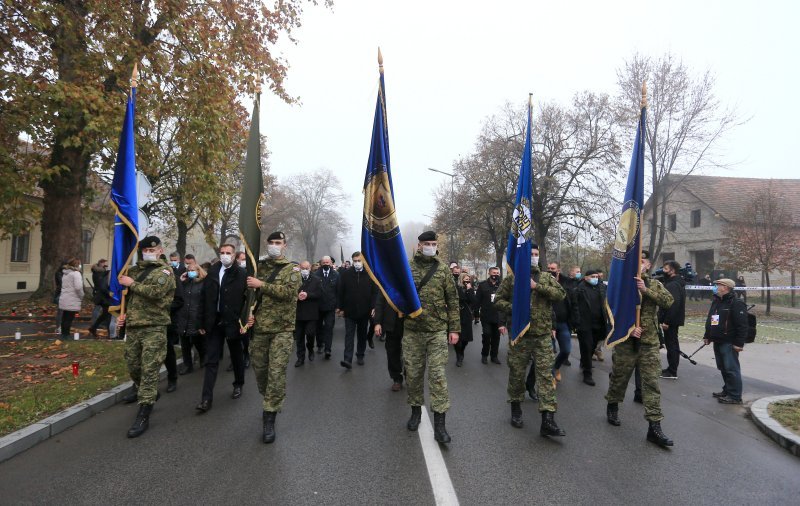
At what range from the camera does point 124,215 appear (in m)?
5.71

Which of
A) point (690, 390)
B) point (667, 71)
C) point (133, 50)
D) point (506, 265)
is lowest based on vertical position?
point (690, 390)

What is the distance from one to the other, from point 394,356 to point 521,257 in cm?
258

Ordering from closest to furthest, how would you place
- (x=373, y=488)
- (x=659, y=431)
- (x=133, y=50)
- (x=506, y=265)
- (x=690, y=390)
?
(x=373, y=488), (x=659, y=431), (x=506, y=265), (x=690, y=390), (x=133, y=50)

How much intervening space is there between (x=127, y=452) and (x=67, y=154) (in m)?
13.4

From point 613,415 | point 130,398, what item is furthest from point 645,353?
point 130,398

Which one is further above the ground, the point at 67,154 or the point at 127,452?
the point at 67,154

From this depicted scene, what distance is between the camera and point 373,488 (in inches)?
139

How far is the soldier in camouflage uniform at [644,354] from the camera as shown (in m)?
4.96

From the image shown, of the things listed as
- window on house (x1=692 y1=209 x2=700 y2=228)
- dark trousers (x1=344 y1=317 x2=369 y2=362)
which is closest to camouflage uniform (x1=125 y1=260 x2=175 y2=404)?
dark trousers (x1=344 y1=317 x2=369 y2=362)

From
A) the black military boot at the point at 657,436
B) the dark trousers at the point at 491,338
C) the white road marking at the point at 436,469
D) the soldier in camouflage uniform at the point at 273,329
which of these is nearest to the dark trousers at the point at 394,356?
the white road marking at the point at 436,469

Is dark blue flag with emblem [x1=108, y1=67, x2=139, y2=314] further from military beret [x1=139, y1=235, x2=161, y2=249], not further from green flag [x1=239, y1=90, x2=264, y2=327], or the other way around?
green flag [x1=239, y1=90, x2=264, y2=327]

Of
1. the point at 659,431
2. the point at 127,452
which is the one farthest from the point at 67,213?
the point at 659,431

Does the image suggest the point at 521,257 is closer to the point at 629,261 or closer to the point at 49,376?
the point at 629,261

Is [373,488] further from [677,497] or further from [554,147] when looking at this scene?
[554,147]
